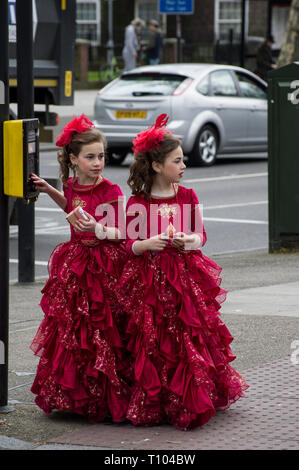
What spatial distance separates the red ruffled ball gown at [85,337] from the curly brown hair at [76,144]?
361 mm

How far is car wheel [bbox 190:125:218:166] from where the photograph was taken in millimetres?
17328

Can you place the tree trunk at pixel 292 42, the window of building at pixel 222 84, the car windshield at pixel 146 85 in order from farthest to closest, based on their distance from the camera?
the tree trunk at pixel 292 42 → the window of building at pixel 222 84 → the car windshield at pixel 146 85

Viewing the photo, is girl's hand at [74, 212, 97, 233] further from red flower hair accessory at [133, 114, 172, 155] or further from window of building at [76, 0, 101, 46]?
window of building at [76, 0, 101, 46]

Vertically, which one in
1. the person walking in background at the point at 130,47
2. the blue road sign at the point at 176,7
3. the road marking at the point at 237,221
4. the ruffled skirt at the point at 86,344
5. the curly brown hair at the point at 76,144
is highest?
the blue road sign at the point at 176,7

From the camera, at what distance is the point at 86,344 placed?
4.72 m

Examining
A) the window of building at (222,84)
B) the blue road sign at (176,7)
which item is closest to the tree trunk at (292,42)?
the blue road sign at (176,7)

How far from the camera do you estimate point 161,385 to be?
183 inches

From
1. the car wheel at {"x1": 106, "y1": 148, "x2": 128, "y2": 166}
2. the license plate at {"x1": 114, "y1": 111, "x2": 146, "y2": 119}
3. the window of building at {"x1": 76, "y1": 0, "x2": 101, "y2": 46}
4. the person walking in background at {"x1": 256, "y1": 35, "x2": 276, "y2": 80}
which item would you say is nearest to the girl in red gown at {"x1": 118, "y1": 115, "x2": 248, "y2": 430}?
the license plate at {"x1": 114, "y1": 111, "x2": 146, "y2": 119}

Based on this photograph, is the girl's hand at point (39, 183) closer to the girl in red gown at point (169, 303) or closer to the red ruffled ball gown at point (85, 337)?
the red ruffled ball gown at point (85, 337)

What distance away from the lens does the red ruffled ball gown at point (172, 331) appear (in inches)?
182

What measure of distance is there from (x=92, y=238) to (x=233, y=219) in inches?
294
